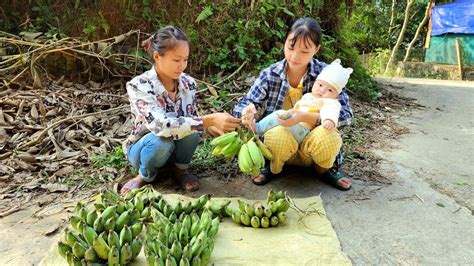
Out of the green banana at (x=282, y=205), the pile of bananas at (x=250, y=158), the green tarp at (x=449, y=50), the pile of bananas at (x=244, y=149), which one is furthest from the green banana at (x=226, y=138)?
the green tarp at (x=449, y=50)

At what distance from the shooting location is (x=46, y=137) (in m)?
3.91

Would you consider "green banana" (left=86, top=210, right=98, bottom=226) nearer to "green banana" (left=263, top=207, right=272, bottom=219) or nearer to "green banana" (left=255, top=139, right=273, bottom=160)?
"green banana" (left=263, top=207, right=272, bottom=219)

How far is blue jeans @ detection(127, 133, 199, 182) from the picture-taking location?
9.37 ft

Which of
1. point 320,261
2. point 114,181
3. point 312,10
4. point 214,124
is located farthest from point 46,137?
point 312,10

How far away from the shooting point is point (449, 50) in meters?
14.2

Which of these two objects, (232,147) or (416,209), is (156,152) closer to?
(232,147)

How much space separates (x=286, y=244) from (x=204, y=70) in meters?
3.66

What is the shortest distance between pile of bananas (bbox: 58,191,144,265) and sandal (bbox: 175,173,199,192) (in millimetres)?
820

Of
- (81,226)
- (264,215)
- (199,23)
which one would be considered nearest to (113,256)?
(81,226)

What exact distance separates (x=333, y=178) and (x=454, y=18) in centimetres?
1336

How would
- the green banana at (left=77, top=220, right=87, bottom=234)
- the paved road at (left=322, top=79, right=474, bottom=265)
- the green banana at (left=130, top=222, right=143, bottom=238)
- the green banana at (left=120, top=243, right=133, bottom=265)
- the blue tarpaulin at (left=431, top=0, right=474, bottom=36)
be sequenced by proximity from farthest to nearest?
the blue tarpaulin at (left=431, top=0, right=474, bottom=36)
the paved road at (left=322, top=79, right=474, bottom=265)
the green banana at (left=130, top=222, right=143, bottom=238)
the green banana at (left=77, top=220, right=87, bottom=234)
the green banana at (left=120, top=243, right=133, bottom=265)

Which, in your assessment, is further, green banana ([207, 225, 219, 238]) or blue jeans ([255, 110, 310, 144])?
blue jeans ([255, 110, 310, 144])

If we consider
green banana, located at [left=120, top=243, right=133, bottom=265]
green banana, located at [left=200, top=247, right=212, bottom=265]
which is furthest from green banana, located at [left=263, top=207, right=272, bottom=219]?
green banana, located at [left=120, top=243, right=133, bottom=265]

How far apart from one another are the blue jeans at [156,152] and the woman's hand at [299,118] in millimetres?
705
